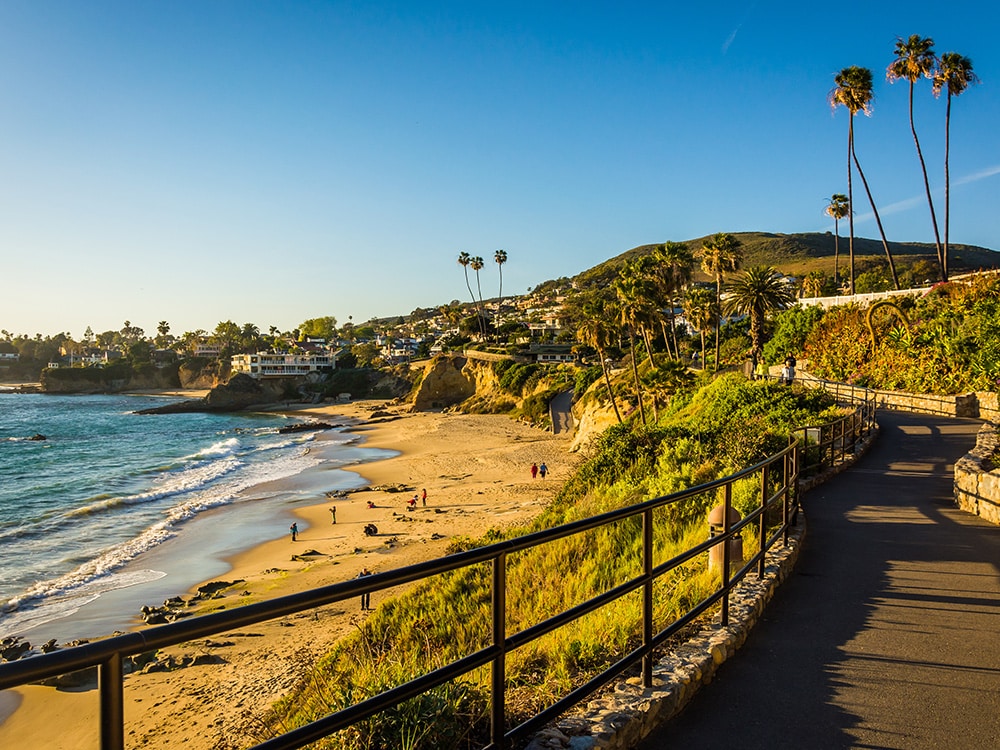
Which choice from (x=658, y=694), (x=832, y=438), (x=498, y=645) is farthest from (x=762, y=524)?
(x=832, y=438)

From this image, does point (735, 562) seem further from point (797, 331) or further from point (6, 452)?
point (6, 452)

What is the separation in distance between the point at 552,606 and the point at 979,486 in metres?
6.66

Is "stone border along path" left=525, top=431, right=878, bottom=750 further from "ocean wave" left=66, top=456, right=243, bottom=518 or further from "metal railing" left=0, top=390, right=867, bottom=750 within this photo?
"ocean wave" left=66, top=456, right=243, bottom=518

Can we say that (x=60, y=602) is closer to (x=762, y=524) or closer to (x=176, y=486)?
(x=762, y=524)

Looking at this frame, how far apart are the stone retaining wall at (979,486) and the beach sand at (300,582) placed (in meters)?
9.89

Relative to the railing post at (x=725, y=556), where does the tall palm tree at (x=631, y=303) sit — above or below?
above

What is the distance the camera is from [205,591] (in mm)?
17641

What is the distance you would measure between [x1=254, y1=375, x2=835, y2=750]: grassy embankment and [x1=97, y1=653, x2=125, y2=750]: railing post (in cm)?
192

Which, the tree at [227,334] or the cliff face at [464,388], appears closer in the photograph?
the cliff face at [464,388]

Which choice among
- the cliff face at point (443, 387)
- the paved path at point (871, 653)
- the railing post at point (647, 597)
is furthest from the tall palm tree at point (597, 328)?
the cliff face at point (443, 387)

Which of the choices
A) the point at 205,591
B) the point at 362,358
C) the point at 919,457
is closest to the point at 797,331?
the point at 919,457

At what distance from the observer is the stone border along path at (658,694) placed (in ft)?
10.8

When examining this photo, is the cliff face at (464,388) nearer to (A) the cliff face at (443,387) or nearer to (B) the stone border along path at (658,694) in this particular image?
(A) the cliff face at (443,387)

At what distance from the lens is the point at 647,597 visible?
374 cm
